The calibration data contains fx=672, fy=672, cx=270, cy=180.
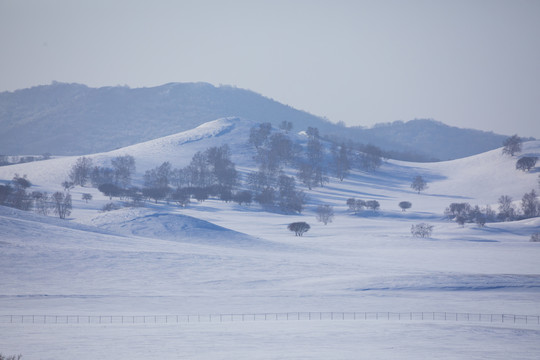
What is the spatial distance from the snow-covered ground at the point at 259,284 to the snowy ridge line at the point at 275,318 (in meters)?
1.43

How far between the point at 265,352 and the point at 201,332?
6.14 meters

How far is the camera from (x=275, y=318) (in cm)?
4503

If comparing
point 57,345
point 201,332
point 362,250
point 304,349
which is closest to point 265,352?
point 304,349

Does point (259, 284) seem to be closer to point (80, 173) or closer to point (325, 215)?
point (325, 215)

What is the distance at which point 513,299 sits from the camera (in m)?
52.8

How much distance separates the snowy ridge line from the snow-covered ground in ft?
4.69

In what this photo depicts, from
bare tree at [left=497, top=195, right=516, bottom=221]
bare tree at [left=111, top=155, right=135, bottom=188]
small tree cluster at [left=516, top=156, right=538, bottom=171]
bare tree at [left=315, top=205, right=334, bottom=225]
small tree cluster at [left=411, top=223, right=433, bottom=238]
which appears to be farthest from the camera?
small tree cluster at [left=516, top=156, right=538, bottom=171]

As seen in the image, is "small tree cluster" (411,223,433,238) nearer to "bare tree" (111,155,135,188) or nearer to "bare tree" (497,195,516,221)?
"bare tree" (497,195,516,221)

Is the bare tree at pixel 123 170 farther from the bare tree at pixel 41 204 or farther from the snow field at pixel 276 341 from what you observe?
the snow field at pixel 276 341

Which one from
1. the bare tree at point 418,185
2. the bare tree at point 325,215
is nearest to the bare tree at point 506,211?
the bare tree at point 325,215

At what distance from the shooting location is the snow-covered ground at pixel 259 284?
119 feet

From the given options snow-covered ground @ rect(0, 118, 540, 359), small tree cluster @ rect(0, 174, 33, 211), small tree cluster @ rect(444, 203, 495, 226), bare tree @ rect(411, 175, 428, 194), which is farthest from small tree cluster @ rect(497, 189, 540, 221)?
small tree cluster @ rect(0, 174, 33, 211)

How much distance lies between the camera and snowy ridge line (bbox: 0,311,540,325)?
1672 inches

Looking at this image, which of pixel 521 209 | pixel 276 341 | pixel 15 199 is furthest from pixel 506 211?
pixel 276 341
